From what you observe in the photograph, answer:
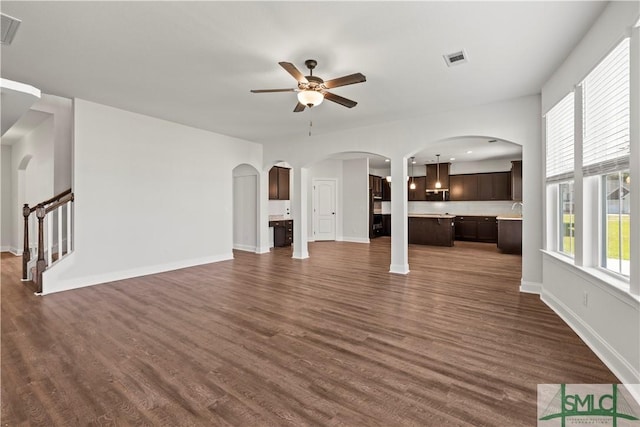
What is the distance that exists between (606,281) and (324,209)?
27.1 ft

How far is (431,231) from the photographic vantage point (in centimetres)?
902

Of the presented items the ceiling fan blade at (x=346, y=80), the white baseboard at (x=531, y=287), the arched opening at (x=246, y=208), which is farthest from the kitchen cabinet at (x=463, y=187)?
the ceiling fan blade at (x=346, y=80)

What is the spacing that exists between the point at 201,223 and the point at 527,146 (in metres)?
5.99

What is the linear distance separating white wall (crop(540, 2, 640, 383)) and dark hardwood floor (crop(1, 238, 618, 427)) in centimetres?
15

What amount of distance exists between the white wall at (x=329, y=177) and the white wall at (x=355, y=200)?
0.11 meters

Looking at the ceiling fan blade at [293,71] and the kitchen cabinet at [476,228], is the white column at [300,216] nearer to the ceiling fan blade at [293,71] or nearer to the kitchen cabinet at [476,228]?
the ceiling fan blade at [293,71]

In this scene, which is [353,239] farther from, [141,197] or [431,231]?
[141,197]

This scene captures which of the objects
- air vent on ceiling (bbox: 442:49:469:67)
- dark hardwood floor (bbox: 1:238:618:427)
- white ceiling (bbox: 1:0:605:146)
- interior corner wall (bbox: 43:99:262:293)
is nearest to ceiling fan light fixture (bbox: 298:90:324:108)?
white ceiling (bbox: 1:0:605:146)

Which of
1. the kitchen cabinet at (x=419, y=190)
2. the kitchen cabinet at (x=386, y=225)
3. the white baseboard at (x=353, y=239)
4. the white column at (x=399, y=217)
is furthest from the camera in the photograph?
the kitchen cabinet at (x=386, y=225)

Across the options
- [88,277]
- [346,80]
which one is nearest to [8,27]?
[346,80]

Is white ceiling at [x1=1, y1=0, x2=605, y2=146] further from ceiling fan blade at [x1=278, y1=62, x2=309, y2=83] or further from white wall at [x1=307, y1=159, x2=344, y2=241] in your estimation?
white wall at [x1=307, y1=159, x2=344, y2=241]

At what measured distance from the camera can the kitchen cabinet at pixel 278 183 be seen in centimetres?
862

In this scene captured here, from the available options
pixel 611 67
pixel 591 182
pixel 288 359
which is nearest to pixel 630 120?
pixel 611 67

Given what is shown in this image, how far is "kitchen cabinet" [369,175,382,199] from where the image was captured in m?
10.6
